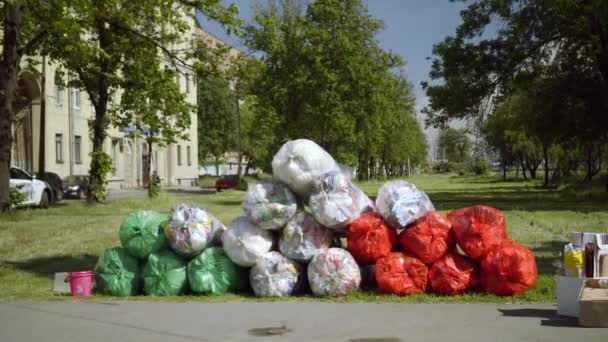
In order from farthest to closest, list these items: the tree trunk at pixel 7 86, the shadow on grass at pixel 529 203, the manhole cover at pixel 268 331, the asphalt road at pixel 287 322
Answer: the shadow on grass at pixel 529 203, the tree trunk at pixel 7 86, the manhole cover at pixel 268 331, the asphalt road at pixel 287 322

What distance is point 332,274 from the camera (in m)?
9.12

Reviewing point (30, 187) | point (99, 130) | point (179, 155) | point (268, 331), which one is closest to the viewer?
point (268, 331)

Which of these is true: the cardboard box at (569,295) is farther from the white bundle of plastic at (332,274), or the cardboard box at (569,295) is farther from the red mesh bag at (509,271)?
the white bundle of plastic at (332,274)

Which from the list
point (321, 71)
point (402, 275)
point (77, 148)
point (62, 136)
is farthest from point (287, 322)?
point (77, 148)

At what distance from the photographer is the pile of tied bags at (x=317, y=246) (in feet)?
29.7

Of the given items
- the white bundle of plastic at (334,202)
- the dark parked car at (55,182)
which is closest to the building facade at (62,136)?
the dark parked car at (55,182)

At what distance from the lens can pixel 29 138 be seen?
43.6 meters

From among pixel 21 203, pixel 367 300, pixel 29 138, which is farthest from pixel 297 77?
pixel 367 300

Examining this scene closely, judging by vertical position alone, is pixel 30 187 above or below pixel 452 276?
above

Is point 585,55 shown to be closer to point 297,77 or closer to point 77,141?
point 297,77

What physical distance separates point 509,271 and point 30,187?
23424 millimetres

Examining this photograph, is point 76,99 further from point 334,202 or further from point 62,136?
point 334,202

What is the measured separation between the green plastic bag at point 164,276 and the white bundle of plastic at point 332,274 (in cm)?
180

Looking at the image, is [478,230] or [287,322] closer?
[287,322]
